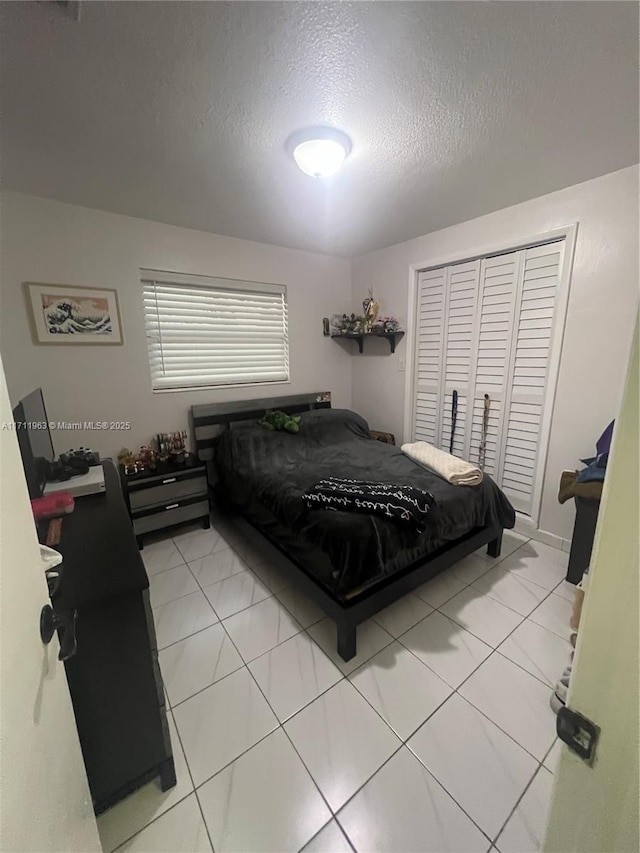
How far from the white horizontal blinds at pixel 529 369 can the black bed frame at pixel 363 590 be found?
1.97 feet

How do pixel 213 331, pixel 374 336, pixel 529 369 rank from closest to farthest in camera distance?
pixel 529 369 < pixel 213 331 < pixel 374 336

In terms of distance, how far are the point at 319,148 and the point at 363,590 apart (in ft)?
7.05

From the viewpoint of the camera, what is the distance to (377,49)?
1.16 meters

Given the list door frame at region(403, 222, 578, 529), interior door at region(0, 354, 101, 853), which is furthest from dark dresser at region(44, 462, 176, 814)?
door frame at region(403, 222, 578, 529)

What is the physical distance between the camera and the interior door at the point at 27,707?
491 mm

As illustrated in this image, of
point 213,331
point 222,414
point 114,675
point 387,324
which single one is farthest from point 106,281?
point 114,675

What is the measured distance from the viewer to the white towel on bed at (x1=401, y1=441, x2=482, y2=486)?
2.11 m

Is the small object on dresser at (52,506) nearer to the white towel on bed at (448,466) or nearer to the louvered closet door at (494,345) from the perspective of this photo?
the white towel on bed at (448,466)

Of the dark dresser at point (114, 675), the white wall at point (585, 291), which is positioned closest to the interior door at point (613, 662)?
the dark dresser at point (114, 675)

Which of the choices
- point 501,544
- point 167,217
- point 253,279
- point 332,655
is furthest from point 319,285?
point 332,655

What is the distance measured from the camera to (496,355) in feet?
8.83

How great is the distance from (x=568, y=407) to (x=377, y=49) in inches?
87.9

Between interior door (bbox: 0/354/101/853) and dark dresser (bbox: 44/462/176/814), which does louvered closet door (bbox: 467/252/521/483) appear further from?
interior door (bbox: 0/354/101/853)

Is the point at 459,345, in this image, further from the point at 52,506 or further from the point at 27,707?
the point at 27,707
